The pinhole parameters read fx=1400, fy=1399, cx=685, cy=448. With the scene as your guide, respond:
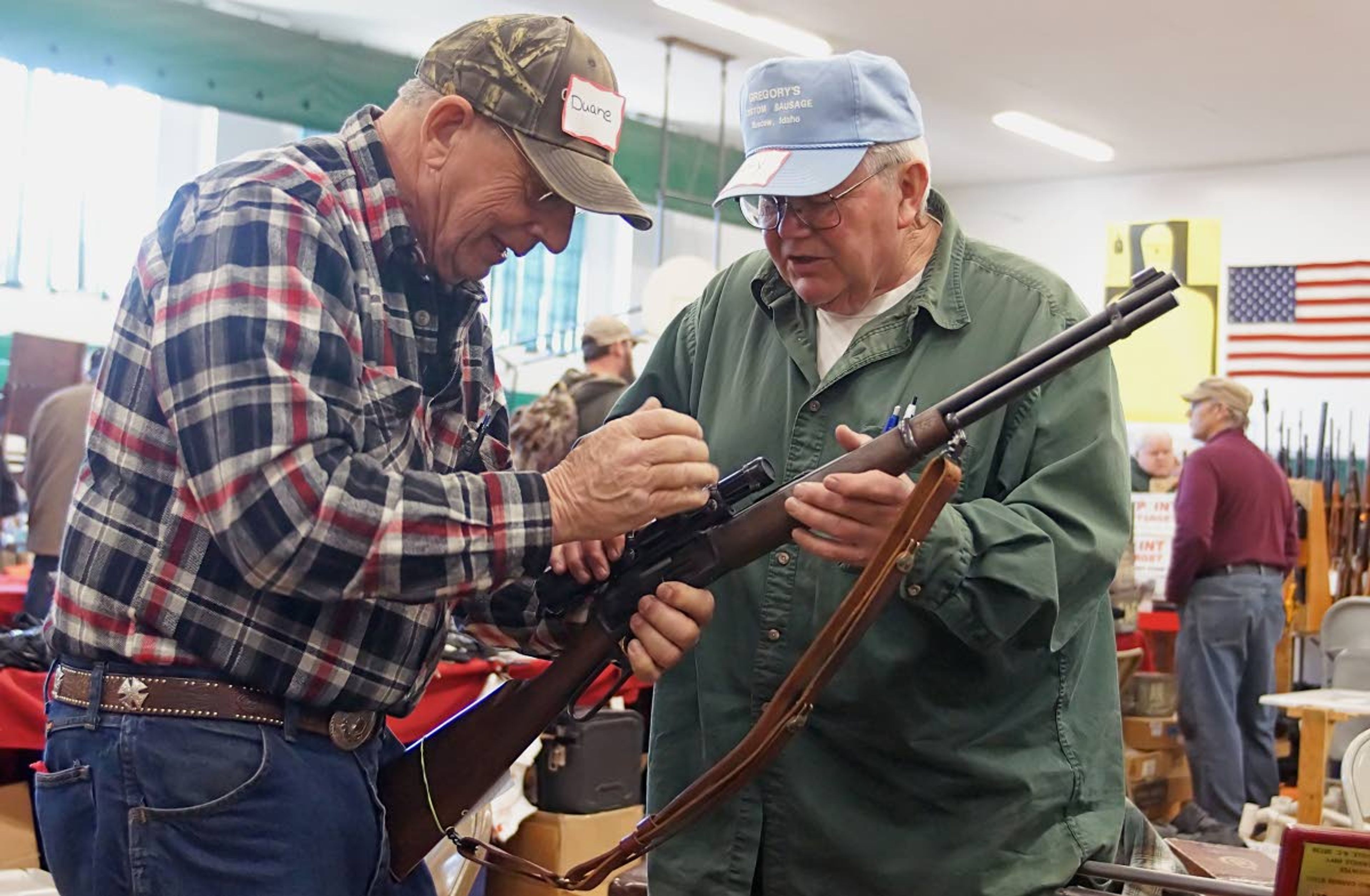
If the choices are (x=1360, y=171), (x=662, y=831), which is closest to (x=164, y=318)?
(x=662, y=831)

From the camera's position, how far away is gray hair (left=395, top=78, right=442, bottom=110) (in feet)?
5.14

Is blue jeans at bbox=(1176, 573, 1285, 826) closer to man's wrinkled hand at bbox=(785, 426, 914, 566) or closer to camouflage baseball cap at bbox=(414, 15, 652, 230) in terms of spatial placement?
man's wrinkled hand at bbox=(785, 426, 914, 566)

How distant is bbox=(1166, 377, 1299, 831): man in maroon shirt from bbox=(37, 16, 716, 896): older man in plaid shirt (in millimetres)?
5538

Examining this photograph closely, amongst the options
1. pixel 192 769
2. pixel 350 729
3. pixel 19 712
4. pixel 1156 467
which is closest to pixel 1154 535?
pixel 1156 467

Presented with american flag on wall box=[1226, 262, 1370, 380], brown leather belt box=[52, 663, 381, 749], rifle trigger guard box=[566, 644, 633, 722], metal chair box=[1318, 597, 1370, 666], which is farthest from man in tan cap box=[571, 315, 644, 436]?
american flag on wall box=[1226, 262, 1370, 380]

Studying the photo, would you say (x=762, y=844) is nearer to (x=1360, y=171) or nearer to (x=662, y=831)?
(x=662, y=831)

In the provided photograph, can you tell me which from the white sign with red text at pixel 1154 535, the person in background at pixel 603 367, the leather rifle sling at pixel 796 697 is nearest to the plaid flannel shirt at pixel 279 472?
the leather rifle sling at pixel 796 697

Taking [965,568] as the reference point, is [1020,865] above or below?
below

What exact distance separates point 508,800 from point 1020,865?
2.68 m

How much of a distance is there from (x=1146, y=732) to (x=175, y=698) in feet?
20.6

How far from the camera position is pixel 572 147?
1.57 m

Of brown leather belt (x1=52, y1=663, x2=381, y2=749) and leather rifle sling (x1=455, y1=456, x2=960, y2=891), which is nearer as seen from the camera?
brown leather belt (x1=52, y1=663, x2=381, y2=749)

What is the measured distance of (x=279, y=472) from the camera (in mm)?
1318

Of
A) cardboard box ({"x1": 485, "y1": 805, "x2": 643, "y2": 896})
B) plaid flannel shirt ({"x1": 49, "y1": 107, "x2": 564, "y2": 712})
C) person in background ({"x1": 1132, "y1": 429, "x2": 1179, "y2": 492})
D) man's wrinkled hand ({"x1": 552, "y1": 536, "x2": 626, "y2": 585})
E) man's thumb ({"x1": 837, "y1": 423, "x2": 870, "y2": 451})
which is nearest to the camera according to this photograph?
plaid flannel shirt ({"x1": 49, "y1": 107, "x2": 564, "y2": 712})
